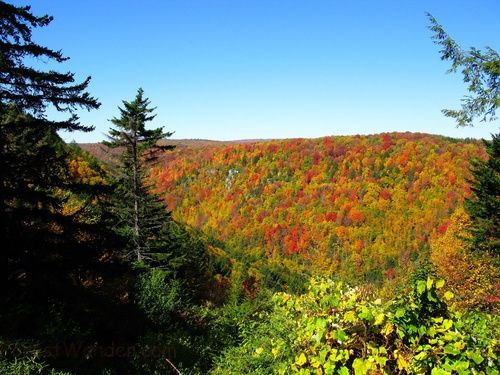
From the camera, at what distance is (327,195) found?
140 m

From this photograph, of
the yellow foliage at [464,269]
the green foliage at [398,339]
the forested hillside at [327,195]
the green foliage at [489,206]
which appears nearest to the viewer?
the green foliage at [398,339]

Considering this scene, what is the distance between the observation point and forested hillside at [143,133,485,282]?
357 ft

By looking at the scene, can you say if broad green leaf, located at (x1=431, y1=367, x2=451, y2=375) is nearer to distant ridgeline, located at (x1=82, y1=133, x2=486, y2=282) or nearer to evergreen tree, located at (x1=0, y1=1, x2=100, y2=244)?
evergreen tree, located at (x1=0, y1=1, x2=100, y2=244)

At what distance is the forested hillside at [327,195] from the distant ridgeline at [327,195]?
421mm

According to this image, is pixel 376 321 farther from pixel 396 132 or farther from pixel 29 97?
pixel 396 132

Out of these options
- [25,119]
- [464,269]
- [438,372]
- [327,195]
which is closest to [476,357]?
[438,372]

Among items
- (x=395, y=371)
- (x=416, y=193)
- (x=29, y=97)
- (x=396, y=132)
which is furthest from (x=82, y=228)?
(x=396, y=132)

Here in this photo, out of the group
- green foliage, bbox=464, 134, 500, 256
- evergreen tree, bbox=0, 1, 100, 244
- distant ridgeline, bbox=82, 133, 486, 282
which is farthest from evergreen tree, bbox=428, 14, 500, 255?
distant ridgeline, bbox=82, 133, 486, 282

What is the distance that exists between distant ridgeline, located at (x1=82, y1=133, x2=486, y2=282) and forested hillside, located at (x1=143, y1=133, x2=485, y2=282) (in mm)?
421

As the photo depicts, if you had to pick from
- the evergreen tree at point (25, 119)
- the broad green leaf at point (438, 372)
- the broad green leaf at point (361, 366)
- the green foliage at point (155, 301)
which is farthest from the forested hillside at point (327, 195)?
the broad green leaf at point (438, 372)

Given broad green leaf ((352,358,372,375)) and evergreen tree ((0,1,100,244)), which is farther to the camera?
evergreen tree ((0,1,100,244))

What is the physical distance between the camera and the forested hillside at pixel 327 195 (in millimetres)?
108812

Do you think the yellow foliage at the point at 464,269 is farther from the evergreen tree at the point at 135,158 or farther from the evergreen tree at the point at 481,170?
the evergreen tree at the point at 135,158

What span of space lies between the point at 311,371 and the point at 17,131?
25.4 feet
